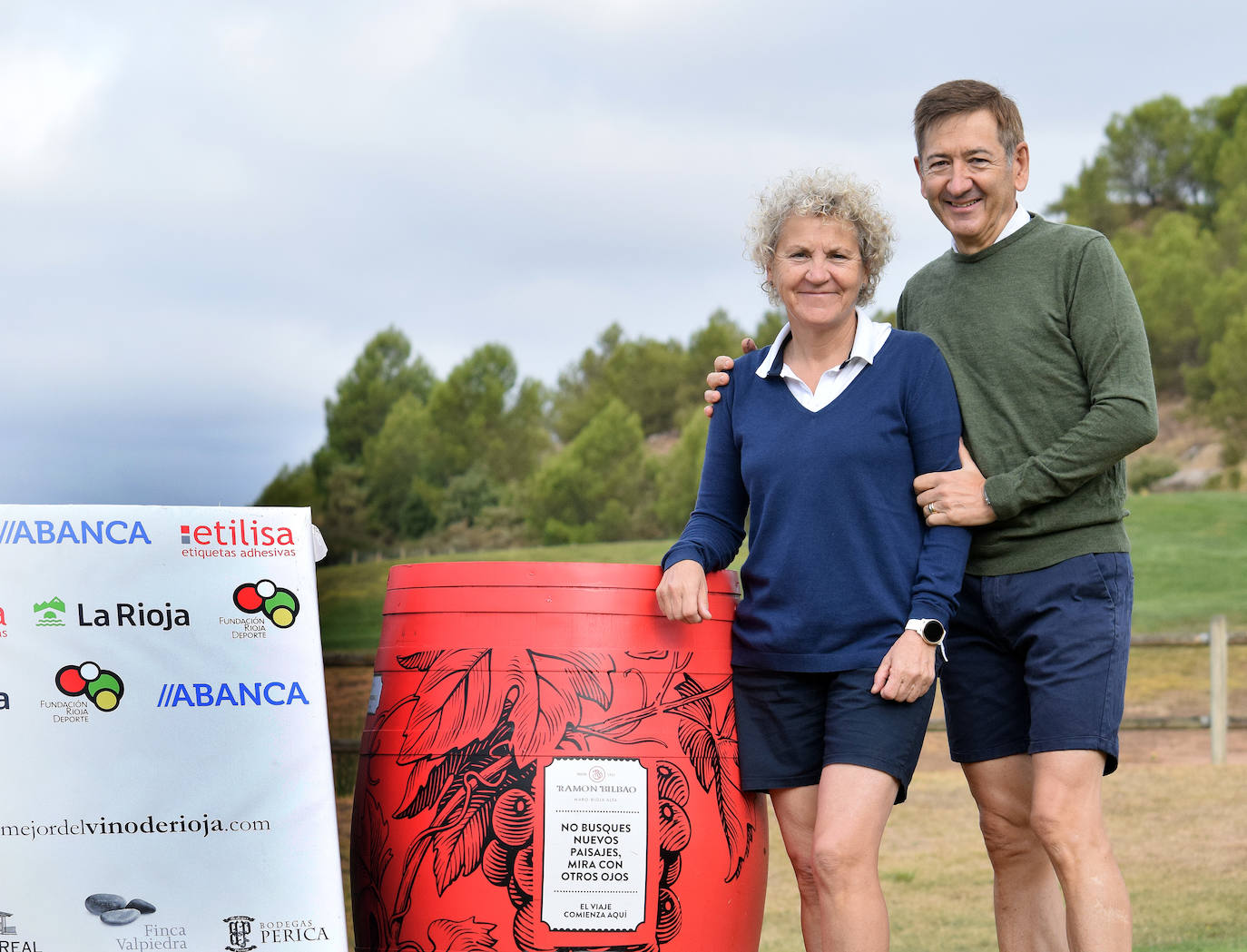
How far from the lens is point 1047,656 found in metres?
2.56

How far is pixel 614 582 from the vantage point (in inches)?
101

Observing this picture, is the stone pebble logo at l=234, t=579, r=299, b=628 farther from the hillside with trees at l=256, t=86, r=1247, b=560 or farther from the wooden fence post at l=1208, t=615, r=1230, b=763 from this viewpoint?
the hillside with trees at l=256, t=86, r=1247, b=560

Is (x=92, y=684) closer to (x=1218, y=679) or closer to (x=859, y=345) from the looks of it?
(x=859, y=345)

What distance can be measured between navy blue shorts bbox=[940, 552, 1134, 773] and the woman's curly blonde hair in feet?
2.19

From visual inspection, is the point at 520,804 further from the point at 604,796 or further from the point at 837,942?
the point at 837,942

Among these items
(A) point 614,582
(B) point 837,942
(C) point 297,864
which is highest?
(A) point 614,582

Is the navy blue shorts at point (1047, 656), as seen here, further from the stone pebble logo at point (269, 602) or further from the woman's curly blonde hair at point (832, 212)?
the stone pebble logo at point (269, 602)

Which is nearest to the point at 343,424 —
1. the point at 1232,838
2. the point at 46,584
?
the point at 1232,838

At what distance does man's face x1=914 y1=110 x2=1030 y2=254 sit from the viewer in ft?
8.70

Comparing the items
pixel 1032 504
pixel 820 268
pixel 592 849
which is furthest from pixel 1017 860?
pixel 820 268

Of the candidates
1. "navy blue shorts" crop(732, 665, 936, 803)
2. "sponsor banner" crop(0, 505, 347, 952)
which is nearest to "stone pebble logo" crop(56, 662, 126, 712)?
"sponsor banner" crop(0, 505, 347, 952)

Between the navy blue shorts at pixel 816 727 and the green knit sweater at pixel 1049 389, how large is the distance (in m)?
0.40

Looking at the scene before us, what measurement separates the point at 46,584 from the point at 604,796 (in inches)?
43.1

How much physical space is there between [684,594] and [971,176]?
1.03m
